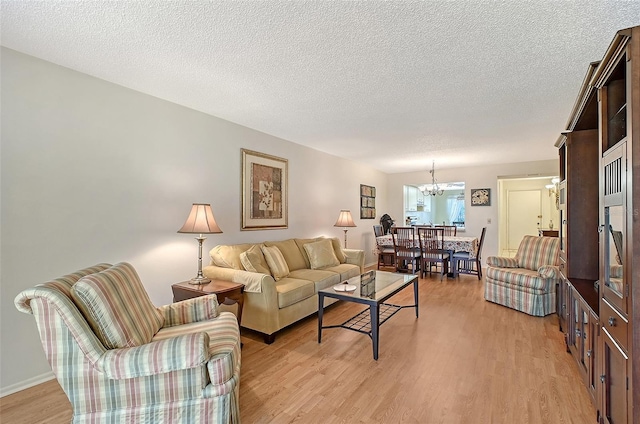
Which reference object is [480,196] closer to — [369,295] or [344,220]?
[344,220]

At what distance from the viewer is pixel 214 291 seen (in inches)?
105

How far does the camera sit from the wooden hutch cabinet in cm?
127

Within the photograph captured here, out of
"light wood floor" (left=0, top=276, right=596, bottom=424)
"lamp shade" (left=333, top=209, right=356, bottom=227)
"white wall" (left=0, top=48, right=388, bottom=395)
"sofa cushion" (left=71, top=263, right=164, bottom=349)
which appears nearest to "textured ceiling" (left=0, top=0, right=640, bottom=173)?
"white wall" (left=0, top=48, right=388, bottom=395)

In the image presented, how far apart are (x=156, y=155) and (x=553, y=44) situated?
132 inches

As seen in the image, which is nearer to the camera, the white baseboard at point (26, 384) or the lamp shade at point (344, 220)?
A: the white baseboard at point (26, 384)

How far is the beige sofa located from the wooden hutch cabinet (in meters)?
2.36

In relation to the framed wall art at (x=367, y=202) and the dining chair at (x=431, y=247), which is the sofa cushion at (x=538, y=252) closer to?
the dining chair at (x=431, y=247)

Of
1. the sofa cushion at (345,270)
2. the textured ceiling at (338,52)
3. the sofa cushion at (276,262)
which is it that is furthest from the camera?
the sofa cushion at (345,270)

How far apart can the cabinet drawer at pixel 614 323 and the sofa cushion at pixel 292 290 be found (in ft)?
7.81

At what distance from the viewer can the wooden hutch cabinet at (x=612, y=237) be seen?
1266mm

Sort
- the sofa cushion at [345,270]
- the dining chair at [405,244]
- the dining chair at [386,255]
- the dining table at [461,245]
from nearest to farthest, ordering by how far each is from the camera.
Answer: the sofa cushion at [345,270] → the dining table at [461,245] → the dining chair at [405,244] → the dining chair at [386,255]

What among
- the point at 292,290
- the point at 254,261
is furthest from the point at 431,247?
the point at 254,261

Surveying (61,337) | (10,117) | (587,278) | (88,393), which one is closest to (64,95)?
(10,117)

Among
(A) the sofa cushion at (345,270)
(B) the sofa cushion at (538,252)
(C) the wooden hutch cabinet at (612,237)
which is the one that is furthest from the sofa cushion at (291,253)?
(B) the sofa cushion at (538,252)
